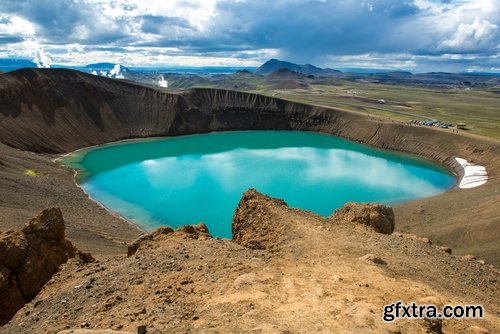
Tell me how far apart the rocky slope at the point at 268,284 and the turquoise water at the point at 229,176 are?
22906 millimetres

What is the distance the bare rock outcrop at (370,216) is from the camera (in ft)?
77.5

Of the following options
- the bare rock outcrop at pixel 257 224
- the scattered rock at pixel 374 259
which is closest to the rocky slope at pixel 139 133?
the bare rock outcrop at pixel 257 224

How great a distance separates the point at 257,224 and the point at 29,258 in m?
10.2

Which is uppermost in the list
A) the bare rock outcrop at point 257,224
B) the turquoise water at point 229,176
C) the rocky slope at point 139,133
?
the bare rock outcrop at point 257,224

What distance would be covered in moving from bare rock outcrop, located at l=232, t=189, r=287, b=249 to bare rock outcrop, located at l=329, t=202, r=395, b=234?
405 centimetres

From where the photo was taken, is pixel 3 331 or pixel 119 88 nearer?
pixel 3 331

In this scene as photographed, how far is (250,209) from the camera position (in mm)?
21672

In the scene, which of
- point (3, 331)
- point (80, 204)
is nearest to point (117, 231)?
point (80, 204)

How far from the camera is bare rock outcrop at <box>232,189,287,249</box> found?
62.8 ft

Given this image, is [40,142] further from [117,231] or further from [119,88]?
[117,231]

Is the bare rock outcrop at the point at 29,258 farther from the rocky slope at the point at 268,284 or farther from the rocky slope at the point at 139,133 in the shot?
the rocky slope at the point at 139,133

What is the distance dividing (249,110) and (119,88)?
35270mm

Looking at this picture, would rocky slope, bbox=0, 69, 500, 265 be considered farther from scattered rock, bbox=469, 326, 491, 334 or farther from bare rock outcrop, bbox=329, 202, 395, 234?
scattered rock, bbox=469, 326, 491, 334

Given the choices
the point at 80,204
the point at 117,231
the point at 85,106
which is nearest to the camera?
the point at 117,231
